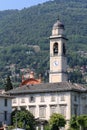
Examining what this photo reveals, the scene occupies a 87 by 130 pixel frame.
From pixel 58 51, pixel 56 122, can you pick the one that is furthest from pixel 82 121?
pixel 58 51

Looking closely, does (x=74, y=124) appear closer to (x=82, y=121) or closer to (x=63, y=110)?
(x=82, y=121)

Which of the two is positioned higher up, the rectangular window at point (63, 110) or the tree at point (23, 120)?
the rectangular window at point (63, 110)

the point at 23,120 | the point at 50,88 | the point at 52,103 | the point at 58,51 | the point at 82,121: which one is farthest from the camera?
the point at 58,51

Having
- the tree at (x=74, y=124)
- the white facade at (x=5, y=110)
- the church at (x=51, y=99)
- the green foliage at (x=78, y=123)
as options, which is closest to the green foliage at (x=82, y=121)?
the green foliage at (x=78, y=123)

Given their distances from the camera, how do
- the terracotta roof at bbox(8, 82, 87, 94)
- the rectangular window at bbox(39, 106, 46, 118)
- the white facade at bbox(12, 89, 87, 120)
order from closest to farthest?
the white facade at bbox(12, 89, 87, 120), the terracotta roof at bbox(8, 82, 87, 94), the rectangular window at bbox(39, 106, 46, 118)

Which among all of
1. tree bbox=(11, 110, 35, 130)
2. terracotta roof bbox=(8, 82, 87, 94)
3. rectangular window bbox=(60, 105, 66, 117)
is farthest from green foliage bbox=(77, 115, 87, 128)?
terracotta roof bbox=(8, 82, 87, 94)

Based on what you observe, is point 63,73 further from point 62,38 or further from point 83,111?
point 83,111

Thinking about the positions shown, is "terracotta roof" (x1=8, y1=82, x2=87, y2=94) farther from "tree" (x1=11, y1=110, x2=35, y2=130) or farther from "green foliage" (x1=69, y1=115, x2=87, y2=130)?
"tree" (x1=11, y1=110, x2=35, y2=130)

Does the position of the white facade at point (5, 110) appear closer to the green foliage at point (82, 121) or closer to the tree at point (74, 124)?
the tree at point (74, 124)

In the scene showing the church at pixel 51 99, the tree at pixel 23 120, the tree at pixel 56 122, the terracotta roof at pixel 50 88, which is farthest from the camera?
the terracotta roof at pixel 50 88

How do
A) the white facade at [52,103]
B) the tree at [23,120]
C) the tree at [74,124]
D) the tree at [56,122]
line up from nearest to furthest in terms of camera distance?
the tree at [23,120], the tree at [56,122], the tree at [74,124], the white facade at [52,103]

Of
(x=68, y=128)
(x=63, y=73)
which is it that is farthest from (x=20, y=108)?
(x=63, y=73)

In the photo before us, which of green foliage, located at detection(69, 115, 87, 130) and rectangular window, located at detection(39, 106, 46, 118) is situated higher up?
rectangular window, located at detection(39, 106, 46, 118)

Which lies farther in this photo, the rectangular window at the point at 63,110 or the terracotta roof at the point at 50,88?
the terracotta roof at the point at 50,88
